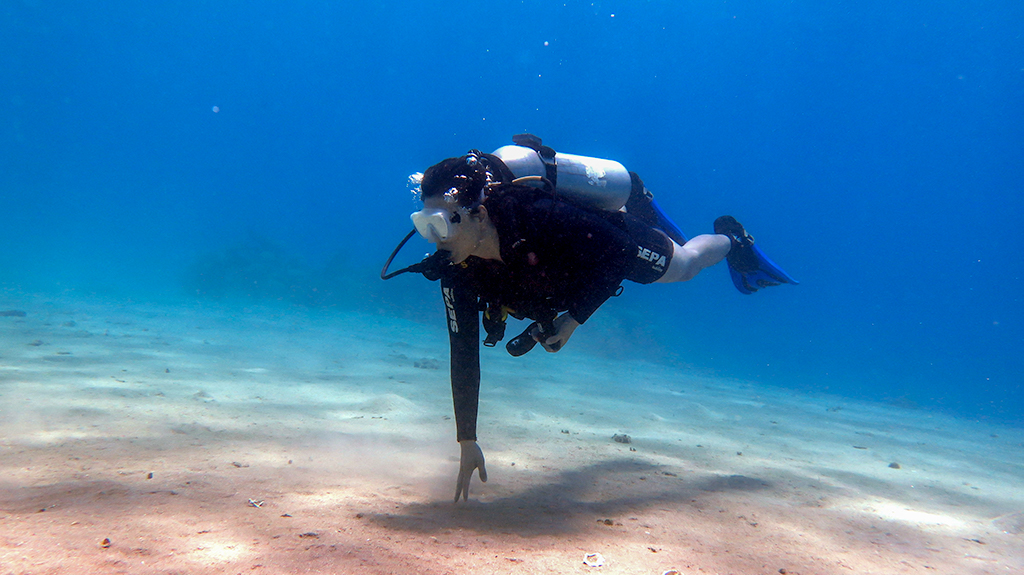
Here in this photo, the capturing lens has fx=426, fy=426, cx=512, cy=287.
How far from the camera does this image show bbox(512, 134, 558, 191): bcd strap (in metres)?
2.88

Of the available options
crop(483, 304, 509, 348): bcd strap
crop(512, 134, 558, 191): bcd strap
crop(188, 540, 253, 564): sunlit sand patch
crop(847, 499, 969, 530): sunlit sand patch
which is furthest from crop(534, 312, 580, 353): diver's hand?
crop(847, 499, 969, 530): sunlit sand patch

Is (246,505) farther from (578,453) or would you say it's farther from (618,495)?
Result: (578,453)

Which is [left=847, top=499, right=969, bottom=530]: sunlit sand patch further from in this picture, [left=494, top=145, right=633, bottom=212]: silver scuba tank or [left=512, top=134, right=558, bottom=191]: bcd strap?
[left=512, top=134, right=558, bottom=191]: bcd strap

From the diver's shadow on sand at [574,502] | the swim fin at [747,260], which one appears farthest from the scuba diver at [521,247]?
the swim fin at [747,260]

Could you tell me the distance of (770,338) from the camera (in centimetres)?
6106

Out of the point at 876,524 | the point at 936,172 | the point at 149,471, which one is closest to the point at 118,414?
the point at 149,471

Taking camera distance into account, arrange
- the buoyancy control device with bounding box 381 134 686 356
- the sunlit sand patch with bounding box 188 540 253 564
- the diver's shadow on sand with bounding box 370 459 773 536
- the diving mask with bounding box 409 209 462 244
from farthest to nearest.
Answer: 1. the buoyancy control device with bounding box 381 134 686 356
2. the diving mask with bounding box 409 209 462 244
3. the diver's shadow on sand with bounding box 370 459 773 536
4. the sunlit sand patch with bounding box 188 540 253 564

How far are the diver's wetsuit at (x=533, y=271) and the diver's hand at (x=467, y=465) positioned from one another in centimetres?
6

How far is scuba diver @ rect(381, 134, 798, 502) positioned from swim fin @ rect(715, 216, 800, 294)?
1.51m

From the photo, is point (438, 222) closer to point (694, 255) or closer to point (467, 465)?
point (467, 465)

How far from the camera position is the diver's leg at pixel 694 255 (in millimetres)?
3267

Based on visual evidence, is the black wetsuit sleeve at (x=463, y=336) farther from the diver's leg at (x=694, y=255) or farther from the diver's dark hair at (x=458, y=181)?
the diver's leg at (x=694, y=255)

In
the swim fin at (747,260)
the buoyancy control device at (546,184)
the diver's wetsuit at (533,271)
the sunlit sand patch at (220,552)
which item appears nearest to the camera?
the sunlit sand patch at (220,552)

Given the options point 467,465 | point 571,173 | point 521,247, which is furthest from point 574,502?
point 571,173
